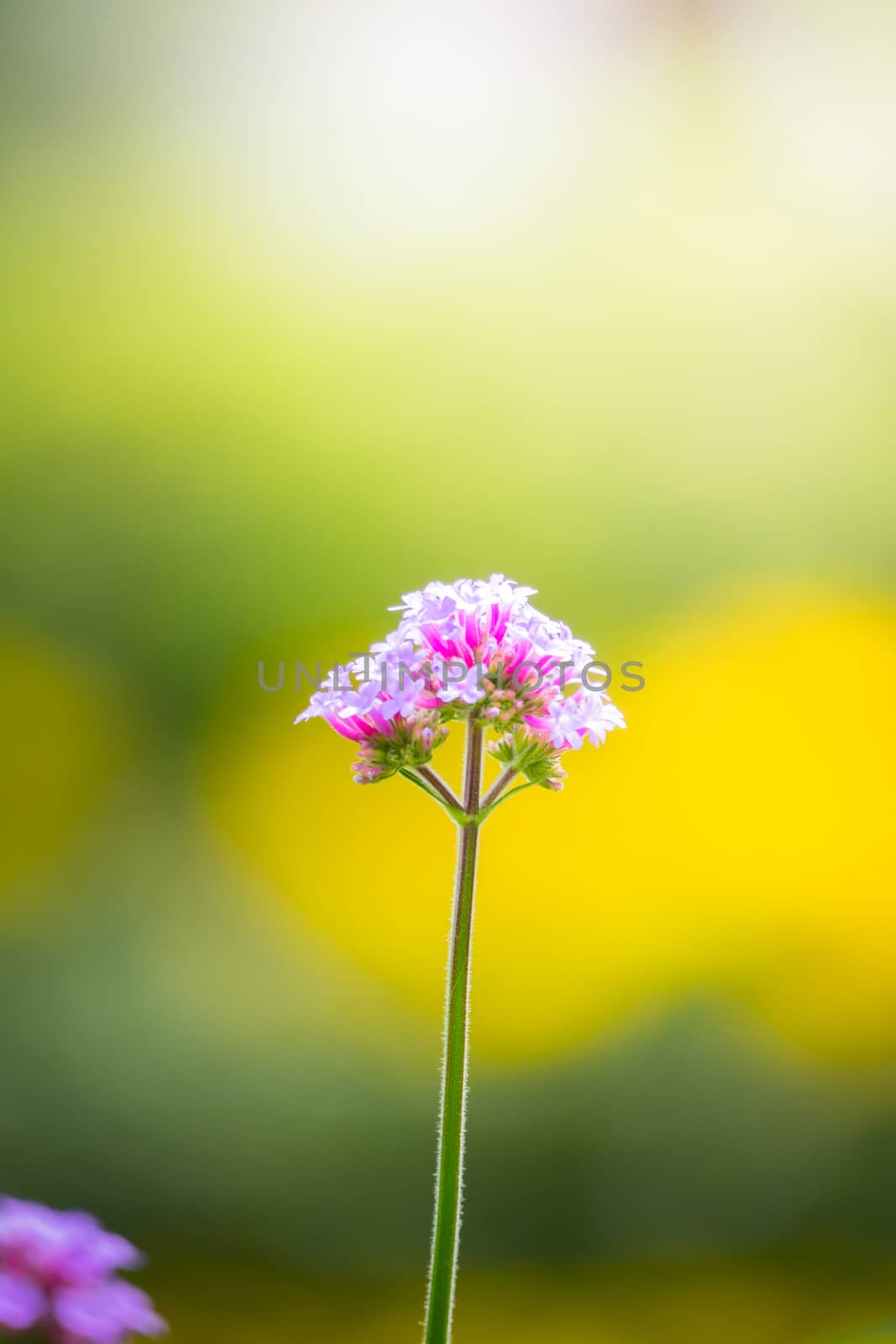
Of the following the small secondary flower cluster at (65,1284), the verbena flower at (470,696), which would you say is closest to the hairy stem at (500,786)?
the verbena flower at (470,696)

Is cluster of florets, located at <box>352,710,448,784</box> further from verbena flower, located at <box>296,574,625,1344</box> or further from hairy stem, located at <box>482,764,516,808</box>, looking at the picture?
hairy stem, located at <box>482,764,516,808</box>

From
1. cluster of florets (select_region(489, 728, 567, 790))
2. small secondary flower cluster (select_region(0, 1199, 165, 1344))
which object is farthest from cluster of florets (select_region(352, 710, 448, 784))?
small secondary flower cluster (select_region(0, 1199, 165, 1344))

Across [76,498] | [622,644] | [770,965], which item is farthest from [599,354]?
[770,965]

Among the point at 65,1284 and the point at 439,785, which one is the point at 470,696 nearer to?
the point at 439,785

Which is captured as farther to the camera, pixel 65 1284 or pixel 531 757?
pixel 531 757

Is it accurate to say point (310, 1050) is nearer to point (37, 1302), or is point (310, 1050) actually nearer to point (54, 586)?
point (54, 586)

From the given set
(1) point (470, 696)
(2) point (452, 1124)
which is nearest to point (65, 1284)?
(2) point (452, 1124)
